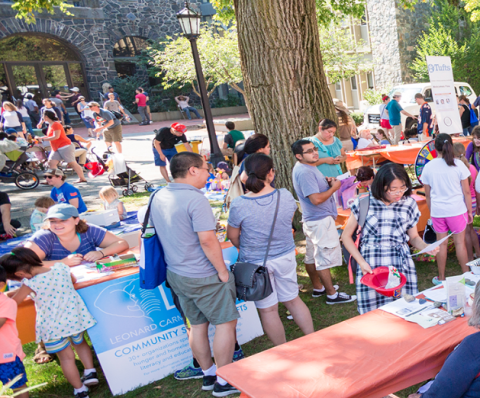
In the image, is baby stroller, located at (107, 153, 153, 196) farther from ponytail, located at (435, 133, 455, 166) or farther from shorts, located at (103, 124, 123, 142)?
ponytail, located at (435, 133, 455, 166)

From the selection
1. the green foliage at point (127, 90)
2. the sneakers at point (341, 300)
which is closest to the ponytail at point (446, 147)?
the sneakers at point (341, 300)

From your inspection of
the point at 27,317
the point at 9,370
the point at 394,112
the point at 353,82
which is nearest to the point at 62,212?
the point at 27,317

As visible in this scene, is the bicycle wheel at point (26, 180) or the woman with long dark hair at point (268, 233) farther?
the bicycle wheel at point (26, 180)

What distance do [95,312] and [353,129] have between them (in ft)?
24.1

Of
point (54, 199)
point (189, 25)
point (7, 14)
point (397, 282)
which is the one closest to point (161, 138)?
point (189, 25)

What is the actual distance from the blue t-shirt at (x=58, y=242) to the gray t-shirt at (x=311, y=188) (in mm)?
1878

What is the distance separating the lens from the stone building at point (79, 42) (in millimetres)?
21000

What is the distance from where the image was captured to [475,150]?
519cm

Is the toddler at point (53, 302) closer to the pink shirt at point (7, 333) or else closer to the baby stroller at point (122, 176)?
the pink shirt at point (7, 333)

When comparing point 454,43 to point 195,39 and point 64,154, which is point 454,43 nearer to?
point 195,39

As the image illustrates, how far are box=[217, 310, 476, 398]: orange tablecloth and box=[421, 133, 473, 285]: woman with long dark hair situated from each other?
77.3 inches

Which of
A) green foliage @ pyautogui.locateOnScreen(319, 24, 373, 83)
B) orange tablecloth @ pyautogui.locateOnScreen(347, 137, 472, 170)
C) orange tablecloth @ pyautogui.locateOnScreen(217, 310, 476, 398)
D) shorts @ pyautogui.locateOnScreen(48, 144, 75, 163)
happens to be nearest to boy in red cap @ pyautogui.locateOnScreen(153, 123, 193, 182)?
shorts @ pyautogui.locateOnScreen(48, 144, 75, 163)

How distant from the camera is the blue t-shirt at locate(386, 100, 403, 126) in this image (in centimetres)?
1230

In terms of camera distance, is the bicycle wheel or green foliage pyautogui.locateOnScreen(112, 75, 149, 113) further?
green foliage pyautogui.locateOnScreen(112, 75, 149, 113)
